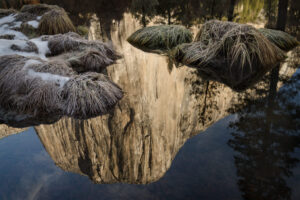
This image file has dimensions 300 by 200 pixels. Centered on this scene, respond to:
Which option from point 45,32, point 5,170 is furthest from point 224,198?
point 45,32

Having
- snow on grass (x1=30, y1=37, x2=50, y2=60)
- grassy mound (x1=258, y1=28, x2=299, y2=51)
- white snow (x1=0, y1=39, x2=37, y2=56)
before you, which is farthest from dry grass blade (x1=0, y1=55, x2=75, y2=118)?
grassy mound (x1=258, y1=28, x2=299, y2=51)

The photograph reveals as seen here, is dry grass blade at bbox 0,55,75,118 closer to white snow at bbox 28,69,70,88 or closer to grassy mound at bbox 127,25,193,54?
white snow at bbox 28,69,70,88

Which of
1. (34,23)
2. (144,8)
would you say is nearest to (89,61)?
(34,23)

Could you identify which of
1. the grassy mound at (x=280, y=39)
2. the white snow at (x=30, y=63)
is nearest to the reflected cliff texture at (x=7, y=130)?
the white snow at (x=30, y=63)

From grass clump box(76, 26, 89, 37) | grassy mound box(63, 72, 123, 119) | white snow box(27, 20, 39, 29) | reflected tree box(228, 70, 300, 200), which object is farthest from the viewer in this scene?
grass clump box(76, 26, 89, 37)

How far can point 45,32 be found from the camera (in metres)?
4.61

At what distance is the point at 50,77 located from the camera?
97.3 inches

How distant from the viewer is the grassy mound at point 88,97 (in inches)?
86.5

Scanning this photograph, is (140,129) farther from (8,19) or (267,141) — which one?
(8,19)

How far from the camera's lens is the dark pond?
58.1 inches

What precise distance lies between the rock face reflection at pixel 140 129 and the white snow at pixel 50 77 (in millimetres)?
545

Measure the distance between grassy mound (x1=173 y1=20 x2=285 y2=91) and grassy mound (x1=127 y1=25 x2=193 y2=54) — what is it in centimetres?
92

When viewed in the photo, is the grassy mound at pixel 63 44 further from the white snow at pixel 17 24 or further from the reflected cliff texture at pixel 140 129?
the white snow at pixel 17 24

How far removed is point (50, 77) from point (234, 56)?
2330 millimetres
